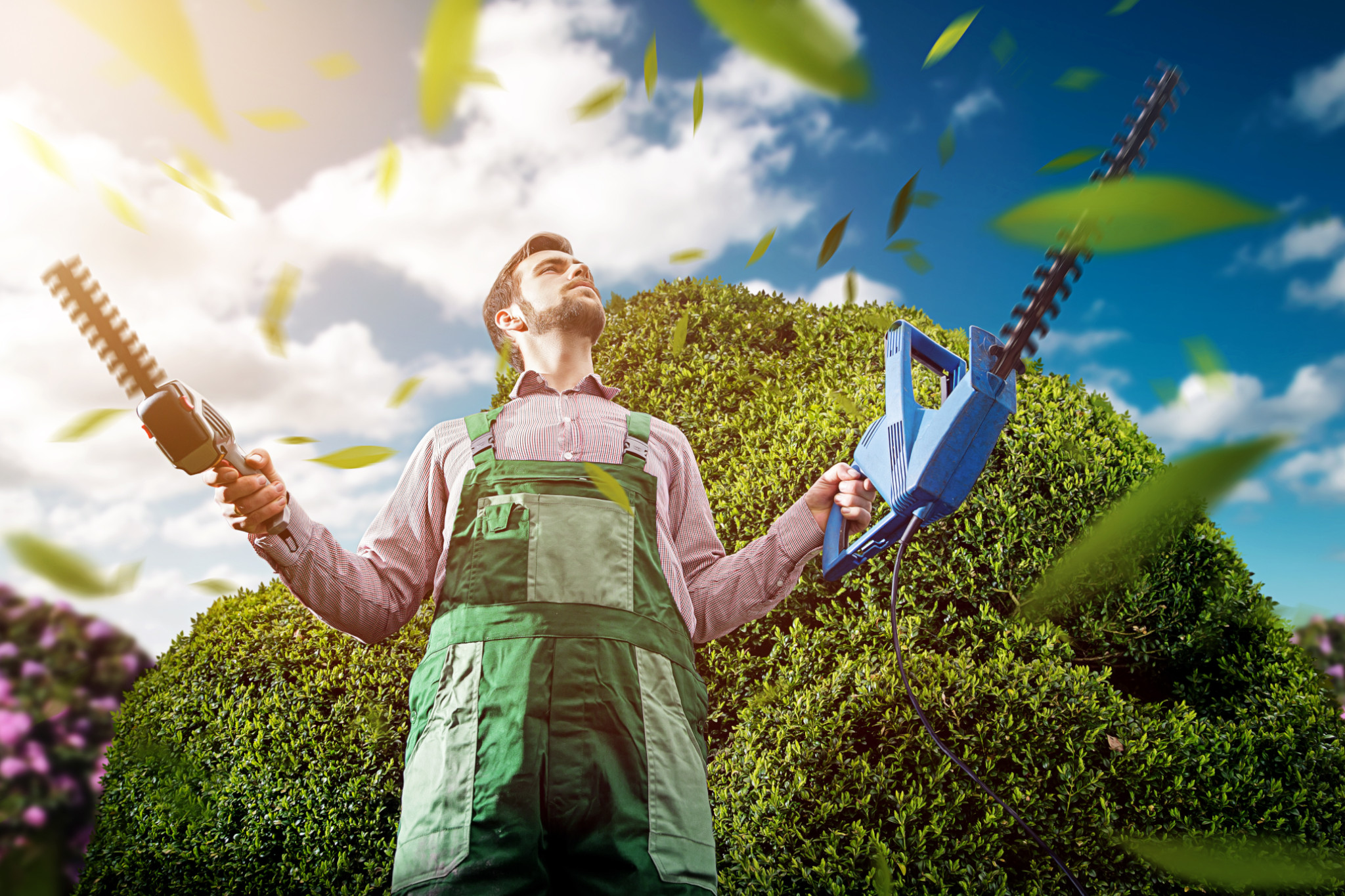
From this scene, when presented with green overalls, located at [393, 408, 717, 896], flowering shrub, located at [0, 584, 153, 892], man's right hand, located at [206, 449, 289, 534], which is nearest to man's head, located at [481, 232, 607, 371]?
green overalls, located at [393, 408, 717, 896]

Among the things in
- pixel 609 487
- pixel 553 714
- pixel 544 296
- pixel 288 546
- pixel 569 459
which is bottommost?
pixel 553 714

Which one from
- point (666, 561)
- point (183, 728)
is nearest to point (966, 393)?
point (666, 561)

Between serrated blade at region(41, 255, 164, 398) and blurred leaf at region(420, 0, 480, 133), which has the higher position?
serrated blade at region(41, 255, 164, 398)

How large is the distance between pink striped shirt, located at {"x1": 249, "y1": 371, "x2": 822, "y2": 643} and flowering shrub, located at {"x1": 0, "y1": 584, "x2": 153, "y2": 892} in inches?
133

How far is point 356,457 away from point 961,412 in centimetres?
125

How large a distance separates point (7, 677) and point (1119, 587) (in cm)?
582

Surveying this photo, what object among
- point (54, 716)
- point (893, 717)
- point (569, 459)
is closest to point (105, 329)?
point (569, 459)

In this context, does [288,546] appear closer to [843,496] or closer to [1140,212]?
[843,496]

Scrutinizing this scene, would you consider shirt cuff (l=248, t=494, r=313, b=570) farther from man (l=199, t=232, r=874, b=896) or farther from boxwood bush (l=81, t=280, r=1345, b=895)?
boxwood bush (l=81, t=280, r=1345, b=895)

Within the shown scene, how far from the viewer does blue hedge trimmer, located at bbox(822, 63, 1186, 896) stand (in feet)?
5.14

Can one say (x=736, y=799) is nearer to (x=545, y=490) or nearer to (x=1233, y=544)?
(x=545, y=490)

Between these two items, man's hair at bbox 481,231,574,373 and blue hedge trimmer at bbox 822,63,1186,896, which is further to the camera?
man's hair at bbox 481,231,574,373

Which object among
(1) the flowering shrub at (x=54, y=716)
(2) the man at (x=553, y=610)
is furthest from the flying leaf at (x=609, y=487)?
(1) the flowering shrub at (x=54, y=716)

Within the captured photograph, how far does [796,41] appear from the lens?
0.49 meters
